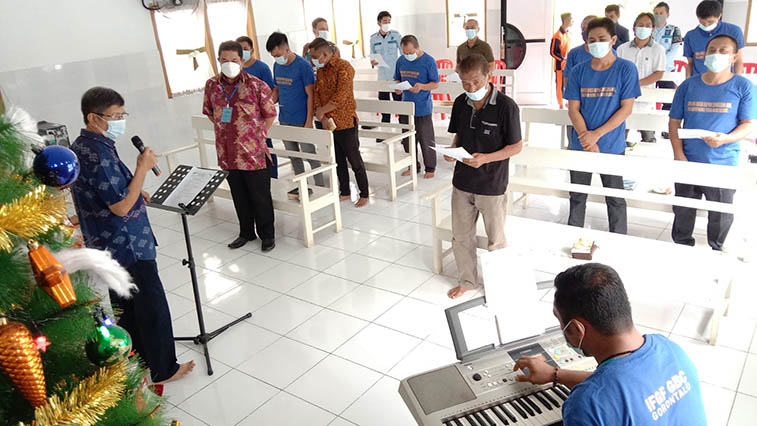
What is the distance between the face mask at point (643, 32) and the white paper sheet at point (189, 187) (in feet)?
15.4

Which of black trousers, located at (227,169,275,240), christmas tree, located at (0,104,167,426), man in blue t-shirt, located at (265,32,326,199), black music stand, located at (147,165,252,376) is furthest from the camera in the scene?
man in blue t-shirt, located at (265,32,326,199)

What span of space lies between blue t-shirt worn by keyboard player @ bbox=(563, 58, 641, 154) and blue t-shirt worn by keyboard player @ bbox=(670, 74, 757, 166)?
1.05 ft

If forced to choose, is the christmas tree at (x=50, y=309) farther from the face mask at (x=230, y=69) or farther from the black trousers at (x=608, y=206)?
the black trousers at (x=608, y=206)

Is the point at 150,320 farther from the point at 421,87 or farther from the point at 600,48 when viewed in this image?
the point at 421,87

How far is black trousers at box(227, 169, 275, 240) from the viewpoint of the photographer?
4766mm

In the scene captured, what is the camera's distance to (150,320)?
10.3ft

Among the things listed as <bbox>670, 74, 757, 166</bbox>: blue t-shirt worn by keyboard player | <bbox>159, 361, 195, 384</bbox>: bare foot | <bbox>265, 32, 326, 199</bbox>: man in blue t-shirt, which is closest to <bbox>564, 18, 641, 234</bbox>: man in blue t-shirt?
<bbox>670, 74, 757, 166</bbox>: blue t-shirt worn by keyboard player

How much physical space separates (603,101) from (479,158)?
1.24 metres

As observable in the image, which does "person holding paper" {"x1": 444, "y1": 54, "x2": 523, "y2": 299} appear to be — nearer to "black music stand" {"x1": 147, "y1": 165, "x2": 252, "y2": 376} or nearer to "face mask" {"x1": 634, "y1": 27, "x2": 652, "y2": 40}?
"black music stand" {"x1": 147, "y1": 165, "x2": 252, "y2": 376}

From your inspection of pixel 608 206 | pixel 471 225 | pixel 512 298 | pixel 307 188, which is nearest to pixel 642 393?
pixel 512 298

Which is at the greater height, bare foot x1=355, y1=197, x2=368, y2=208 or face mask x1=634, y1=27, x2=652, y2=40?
face mask x1=634, y1=27, x2=652, y2=40

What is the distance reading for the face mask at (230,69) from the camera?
4.34m

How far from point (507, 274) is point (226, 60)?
3.10 m


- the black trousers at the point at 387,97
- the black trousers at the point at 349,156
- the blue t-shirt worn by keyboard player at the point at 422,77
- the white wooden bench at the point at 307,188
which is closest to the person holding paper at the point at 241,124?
the white wooden bench at the point at 307,188
